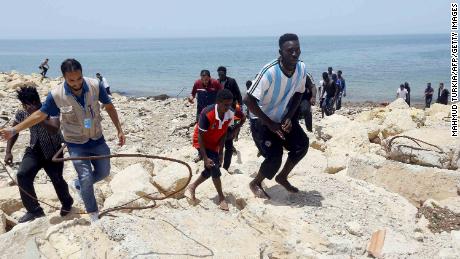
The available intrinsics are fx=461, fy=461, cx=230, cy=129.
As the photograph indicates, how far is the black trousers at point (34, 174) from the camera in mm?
4426

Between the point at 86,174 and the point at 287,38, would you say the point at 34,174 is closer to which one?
the point at 86,174

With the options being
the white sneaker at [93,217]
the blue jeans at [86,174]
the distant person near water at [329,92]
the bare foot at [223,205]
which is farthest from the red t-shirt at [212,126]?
the distant person near water at [329,92]

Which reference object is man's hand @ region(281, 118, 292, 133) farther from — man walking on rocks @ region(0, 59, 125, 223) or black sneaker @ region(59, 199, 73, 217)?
black sneaker @ region(59, 199, 73, 217)

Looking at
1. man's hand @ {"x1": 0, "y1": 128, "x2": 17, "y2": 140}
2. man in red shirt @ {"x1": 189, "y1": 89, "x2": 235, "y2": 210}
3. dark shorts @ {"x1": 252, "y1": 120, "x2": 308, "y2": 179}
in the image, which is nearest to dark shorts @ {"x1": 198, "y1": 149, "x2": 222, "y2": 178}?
man in red shirt @ {"x1": 189, "y1": 89, "x2": 235, "y2": 210}

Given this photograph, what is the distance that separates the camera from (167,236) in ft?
11.1

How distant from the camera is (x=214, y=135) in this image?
469cm

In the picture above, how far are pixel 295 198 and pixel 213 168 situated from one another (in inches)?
34.1

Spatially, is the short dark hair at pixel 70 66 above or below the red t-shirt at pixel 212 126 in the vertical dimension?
above

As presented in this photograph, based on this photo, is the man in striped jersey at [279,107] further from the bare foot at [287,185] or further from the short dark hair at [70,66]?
the short dark hair at [70,66]

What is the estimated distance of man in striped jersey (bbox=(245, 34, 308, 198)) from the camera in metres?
3.98

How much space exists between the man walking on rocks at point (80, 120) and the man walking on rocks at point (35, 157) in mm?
398

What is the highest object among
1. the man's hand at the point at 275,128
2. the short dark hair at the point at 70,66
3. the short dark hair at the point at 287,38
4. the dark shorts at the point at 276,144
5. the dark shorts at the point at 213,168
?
the short dark hair at the point at 287,38

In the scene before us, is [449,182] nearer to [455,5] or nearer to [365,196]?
[365,196]

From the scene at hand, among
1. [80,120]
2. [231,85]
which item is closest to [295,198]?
[80,120]
